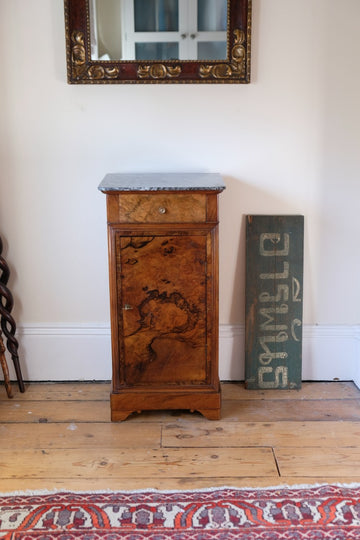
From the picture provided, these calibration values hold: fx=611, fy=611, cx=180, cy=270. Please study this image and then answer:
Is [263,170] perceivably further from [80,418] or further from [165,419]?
[80,418]

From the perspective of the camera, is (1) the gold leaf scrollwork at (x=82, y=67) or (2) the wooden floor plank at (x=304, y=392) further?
(2) the wooden floor plank at (x=304, y=392)

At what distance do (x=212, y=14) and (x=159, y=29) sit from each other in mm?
236

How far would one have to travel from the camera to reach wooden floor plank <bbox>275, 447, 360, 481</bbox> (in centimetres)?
223

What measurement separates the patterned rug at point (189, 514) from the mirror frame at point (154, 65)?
1706mm

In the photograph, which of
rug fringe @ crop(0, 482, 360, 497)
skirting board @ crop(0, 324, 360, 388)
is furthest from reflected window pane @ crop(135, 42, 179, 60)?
rug fringe @ crop(0, 482, 360, 497)

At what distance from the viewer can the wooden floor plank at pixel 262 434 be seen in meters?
2.43

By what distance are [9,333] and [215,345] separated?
100cm

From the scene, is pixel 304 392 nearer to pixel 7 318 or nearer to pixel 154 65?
pixel 7 318

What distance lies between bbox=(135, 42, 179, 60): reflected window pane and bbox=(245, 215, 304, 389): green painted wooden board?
0.80 meters

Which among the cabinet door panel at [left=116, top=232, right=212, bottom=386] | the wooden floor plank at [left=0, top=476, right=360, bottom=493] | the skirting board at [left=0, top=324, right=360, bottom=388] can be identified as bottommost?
the wooden floor plank at [left=0, top=476, right=360, bottom=493]

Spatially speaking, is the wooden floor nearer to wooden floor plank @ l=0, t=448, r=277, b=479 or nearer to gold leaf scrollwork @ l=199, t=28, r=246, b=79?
wooden floor plank @ l=0, t=448, r=277, b=479

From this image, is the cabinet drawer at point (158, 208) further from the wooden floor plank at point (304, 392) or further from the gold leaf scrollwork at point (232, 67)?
the wooden floor plank at point (304, 392)

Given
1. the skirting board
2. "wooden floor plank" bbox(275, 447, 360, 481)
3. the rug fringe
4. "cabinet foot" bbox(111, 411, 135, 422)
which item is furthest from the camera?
the skirting board

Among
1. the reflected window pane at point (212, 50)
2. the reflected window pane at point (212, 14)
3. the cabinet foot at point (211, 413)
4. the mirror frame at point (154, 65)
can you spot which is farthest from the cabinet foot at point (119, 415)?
the reflected window pane at point (212, 14)
